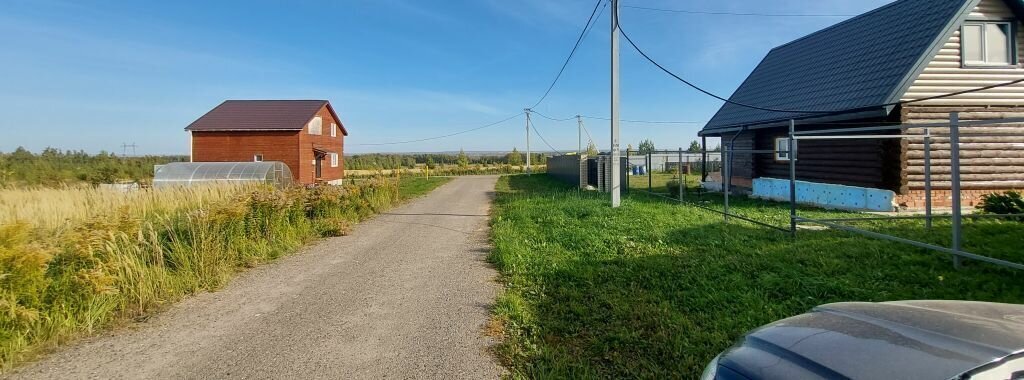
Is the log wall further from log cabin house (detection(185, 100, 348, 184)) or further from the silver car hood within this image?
log cabin house (detection(185, 100, 348, 184))

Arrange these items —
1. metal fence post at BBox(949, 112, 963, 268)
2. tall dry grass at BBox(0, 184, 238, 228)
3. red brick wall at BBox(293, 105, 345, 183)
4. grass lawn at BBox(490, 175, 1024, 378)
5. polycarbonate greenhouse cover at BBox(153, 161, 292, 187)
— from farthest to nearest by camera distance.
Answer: red brick wall at BBox(293, 105, 345, 183)
polycarbonate greenhouse cover at BBox(153, 161, 292, 187)
tall dry grass at BBox(0, 184, 238, 228)
metal fence post at BBox(949, 112, 963, 268)
grass lawn at BBox(490, 175, 1024, 378)

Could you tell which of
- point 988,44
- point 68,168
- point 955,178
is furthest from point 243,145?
point 988,44

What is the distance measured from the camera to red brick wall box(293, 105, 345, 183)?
32.4 metres

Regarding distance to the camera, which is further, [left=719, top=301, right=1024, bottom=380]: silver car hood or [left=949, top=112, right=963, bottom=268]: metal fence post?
[left=949, top=112, right=963, bottom=268]: metal fence post

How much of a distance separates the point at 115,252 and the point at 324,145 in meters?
34.0

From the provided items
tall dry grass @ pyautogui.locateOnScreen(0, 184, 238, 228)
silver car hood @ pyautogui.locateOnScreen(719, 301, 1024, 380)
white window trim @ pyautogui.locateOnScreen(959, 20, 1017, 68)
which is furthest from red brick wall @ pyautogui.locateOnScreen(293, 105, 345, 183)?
silver car hood @ pyautogui.locateOnScreen(719, 301, 1024, 380)

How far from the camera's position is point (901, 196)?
454 inches

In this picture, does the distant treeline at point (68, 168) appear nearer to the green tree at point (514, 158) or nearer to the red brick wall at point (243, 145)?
the red brick wall at point (243, 145)

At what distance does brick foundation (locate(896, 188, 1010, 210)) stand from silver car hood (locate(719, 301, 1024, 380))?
12074mm

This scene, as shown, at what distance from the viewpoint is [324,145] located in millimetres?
37281

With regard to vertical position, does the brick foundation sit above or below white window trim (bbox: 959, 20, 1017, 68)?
below

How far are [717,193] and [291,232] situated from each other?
14001 millimetres

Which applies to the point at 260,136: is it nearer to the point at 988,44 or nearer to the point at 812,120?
the point at 812,120

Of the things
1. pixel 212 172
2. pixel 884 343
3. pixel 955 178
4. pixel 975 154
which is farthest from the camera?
pixel 212 172
